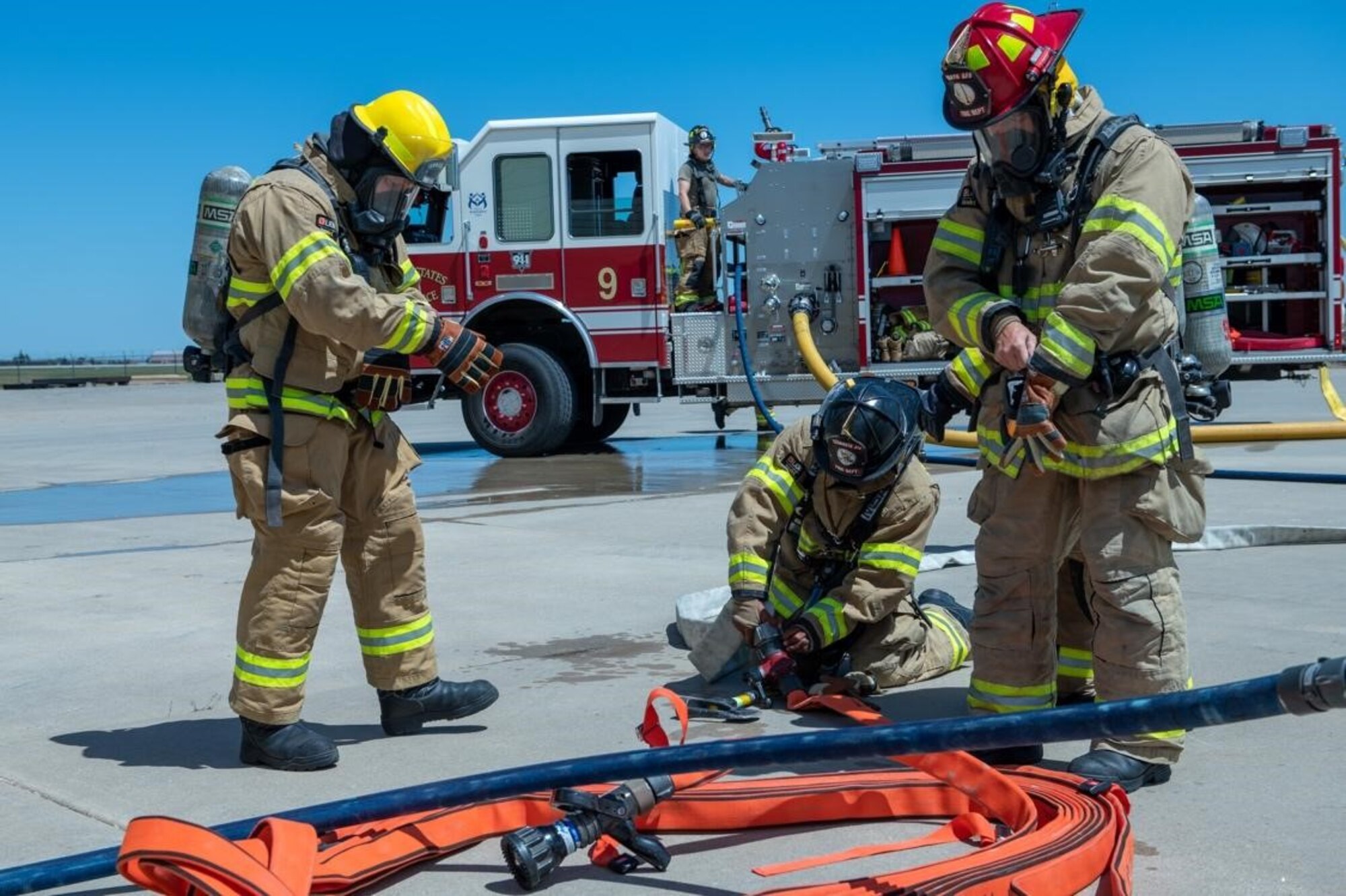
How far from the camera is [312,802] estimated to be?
3723mm

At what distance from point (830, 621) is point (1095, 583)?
1.03m

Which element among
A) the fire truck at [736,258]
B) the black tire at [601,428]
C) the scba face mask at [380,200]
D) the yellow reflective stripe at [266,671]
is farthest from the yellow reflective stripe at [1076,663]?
the black tire at [601,428]

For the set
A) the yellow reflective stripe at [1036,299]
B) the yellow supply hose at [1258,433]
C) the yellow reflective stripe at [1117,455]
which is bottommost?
the yellow supply hose at [1258,433]

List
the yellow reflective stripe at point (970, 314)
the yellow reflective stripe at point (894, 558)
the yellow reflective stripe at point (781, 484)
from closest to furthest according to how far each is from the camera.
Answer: the yellow reflective stripe at point (970, 314)
the yellow reflective stripe at point (894, 558)
the yellow reflective stripe at point (781, 484)

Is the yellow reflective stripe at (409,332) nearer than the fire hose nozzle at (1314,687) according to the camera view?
No

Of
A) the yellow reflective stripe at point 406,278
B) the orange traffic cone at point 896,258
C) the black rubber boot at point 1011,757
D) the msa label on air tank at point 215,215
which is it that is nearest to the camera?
the black rubber boot at point 1011,757

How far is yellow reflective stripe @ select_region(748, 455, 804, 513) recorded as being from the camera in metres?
4.84

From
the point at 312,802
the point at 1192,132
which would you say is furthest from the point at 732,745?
the point at 1192,132

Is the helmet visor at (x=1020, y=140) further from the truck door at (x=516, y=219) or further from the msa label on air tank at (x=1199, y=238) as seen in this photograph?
the truck door at (x=516, y=219)

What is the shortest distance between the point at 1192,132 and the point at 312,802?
33.7 ft

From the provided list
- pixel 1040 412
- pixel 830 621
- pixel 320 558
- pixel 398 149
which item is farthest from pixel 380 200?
pixel 1040 412

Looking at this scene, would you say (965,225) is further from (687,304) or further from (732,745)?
(687,304)

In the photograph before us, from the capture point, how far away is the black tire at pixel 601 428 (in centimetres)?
1451

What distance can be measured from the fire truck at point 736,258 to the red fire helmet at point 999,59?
8520 millimetres
